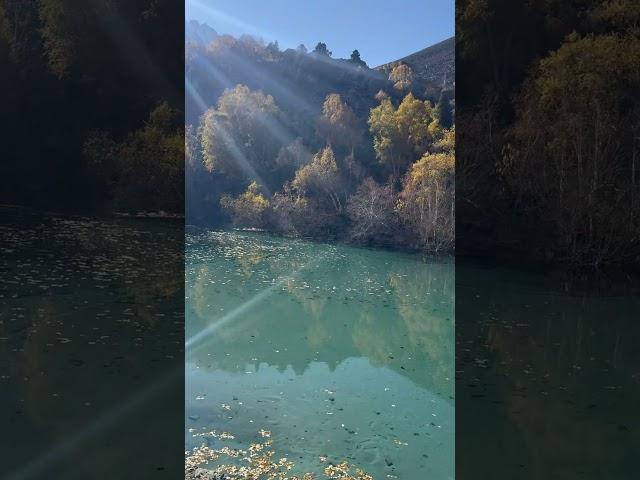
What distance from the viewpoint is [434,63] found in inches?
996

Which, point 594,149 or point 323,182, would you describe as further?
point 323,182

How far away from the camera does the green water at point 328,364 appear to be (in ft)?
11.1

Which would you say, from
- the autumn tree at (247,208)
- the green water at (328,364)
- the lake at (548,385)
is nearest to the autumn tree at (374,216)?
the autumn tree at (247,208)

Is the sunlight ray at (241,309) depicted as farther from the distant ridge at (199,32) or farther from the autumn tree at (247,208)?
the distant ridge at (199,32)

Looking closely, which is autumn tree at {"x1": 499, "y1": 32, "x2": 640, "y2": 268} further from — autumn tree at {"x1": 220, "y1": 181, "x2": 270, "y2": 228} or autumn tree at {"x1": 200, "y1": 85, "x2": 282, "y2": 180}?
autumn tree at {"x1": 200, "y1": 85, "x2": 282, "y2": 180}

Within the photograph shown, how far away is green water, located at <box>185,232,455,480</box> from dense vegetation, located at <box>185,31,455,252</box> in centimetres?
469

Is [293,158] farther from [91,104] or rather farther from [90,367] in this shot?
[90,367]

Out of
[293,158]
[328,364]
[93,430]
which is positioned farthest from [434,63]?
[93,430]

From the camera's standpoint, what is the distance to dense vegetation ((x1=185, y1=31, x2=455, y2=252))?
14.4m

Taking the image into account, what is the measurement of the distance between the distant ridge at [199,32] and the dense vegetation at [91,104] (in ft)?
49.2

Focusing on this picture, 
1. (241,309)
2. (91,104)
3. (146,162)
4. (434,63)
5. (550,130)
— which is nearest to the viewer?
(241,309)

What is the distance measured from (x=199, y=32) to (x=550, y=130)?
77.8ft

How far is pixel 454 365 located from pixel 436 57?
2304 centimetres

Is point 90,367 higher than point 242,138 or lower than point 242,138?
lower
